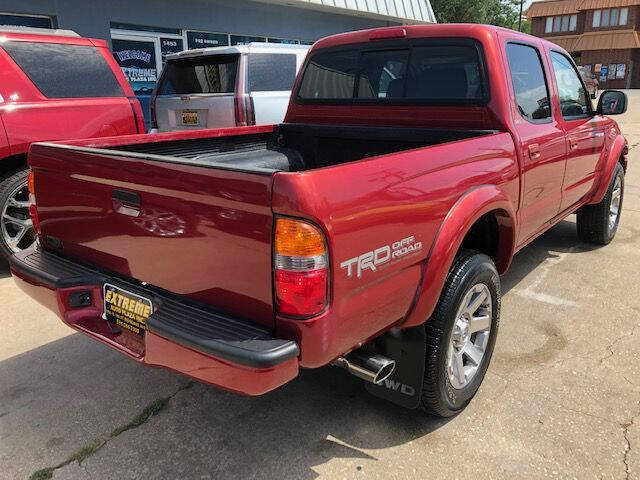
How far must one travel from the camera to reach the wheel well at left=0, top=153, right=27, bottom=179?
4778 millimetres

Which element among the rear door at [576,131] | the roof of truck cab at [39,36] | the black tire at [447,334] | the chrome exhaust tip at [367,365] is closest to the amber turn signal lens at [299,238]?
the chrome exhaust tip at [367,365]

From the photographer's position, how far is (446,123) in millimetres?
3469

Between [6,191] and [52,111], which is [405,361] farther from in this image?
[52,111]

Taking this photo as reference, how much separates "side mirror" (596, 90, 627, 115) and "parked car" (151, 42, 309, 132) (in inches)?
143

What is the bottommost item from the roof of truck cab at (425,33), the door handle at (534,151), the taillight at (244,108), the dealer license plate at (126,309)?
the dealer license plate at (126,309)

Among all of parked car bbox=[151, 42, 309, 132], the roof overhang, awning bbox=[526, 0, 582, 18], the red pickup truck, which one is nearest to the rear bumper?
the red pickup truck

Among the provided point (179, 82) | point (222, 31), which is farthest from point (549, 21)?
point (179, 82)

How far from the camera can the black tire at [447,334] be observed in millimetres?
2501

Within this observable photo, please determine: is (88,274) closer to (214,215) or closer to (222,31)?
(214,215)

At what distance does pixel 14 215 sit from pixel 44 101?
1.05 m

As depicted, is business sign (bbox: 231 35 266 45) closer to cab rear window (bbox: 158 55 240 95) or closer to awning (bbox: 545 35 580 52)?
cab rear window (bbox: 158 55 240 95)

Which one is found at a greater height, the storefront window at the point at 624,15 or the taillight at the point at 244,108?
the storefront window at the point at 624,15

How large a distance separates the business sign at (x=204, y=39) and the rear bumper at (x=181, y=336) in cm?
979

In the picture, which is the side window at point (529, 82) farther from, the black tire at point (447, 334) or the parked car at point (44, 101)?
the parked car at point (44, 101)
